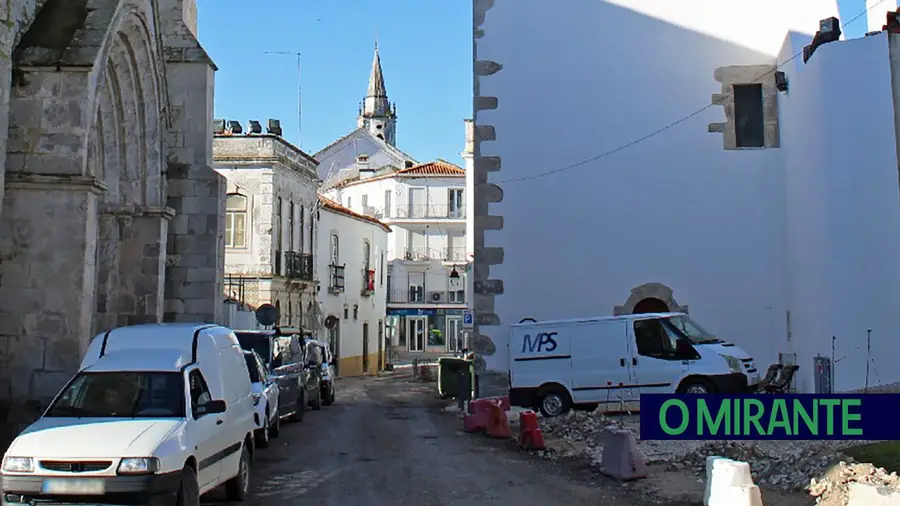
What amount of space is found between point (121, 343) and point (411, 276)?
50454 millimetres

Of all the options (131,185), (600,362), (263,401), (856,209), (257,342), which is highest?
(131,185)

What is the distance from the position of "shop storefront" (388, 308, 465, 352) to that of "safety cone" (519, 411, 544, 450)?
45.6 metres

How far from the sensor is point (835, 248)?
1476 centimetres

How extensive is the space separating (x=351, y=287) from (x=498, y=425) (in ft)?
94.2

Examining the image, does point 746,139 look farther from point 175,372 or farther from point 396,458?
point 175,372

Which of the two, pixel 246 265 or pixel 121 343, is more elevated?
pixel 246 265

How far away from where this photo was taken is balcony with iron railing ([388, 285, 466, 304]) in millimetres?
59219

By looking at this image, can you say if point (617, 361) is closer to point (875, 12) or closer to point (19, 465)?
point (19, 465)

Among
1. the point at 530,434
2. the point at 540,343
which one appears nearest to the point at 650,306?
the point at 540,343

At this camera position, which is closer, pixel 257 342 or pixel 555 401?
pixel 555 401

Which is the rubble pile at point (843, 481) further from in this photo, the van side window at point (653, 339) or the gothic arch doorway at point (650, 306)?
the gothic arch doorway at point (650, 306)

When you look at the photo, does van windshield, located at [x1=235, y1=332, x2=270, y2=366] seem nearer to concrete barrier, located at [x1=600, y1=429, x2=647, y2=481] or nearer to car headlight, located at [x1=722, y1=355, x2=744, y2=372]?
concrete barrier, located at [x1=600, y1=429, x2=647, y2=481]

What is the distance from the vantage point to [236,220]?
31484 millimetres

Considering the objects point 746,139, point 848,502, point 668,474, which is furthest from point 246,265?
point 848,502
